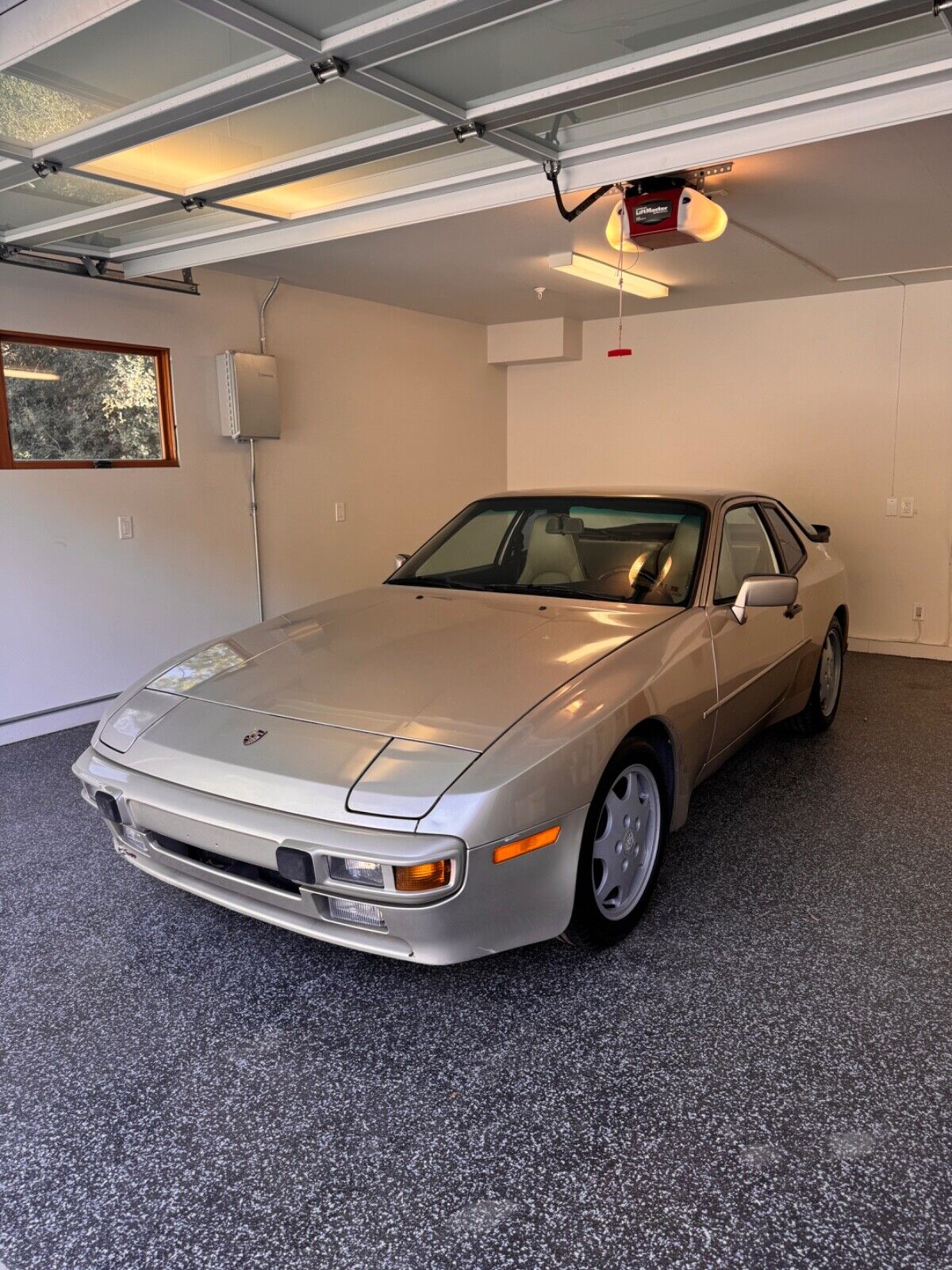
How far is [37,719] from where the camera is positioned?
473 cm

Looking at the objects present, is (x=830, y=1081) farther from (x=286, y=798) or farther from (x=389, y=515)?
(x=389, y=515)

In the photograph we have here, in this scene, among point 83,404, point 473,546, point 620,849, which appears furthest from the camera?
point 83,404

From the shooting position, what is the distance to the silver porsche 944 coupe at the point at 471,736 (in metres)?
1.94

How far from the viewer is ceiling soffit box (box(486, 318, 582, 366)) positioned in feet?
24.2

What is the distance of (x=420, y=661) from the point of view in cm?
255

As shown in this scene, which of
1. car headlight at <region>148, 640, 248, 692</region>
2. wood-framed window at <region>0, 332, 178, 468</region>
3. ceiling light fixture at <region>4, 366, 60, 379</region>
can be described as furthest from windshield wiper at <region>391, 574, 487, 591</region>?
ceiling light fixture at <region>4, 366, 60, 379</region>

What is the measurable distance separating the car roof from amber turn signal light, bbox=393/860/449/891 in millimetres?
1991

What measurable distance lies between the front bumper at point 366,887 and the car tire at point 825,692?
107 inches

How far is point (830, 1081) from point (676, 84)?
287 centimetres

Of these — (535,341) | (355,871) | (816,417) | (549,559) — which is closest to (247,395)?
(549,559)

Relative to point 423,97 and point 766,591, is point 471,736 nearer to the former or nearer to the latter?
point 766,591

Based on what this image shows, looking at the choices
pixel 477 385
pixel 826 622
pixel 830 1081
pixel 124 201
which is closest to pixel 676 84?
pixel 124 201

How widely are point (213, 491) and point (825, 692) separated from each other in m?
3.90

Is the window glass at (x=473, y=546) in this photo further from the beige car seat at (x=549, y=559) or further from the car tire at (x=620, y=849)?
the car tire at (x=620, y=849)
